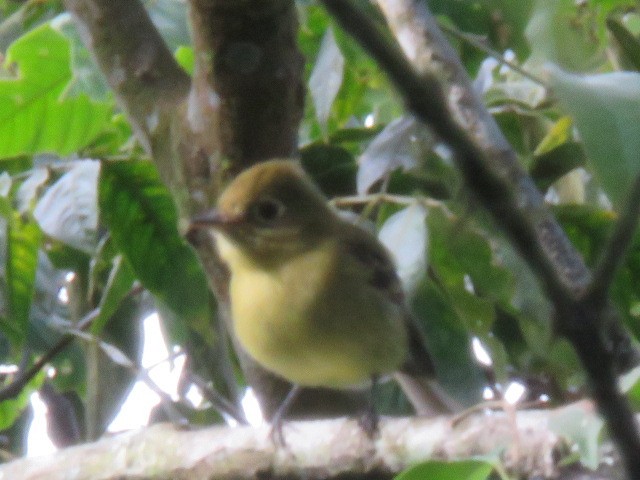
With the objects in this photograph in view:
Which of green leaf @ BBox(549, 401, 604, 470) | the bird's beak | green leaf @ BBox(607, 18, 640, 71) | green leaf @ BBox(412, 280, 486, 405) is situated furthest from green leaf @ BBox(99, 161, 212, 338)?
green leaf @ BBox(549, 401, 604, 470)

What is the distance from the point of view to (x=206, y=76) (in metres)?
2.36

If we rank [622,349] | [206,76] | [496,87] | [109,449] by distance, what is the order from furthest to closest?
[496,87] < [109,449] < [206,76] < [622,349]

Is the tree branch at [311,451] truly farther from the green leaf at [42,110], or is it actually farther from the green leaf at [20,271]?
the green leaf at [42,110]

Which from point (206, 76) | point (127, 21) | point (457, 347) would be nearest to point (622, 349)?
point (457, 347)

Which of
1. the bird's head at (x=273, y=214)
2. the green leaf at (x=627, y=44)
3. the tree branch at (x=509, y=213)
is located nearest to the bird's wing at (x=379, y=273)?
the bird's head at (x=273, y=214)

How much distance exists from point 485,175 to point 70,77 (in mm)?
2490

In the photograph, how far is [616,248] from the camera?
625 mm

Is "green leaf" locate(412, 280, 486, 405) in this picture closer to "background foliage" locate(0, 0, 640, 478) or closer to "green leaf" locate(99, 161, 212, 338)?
"background foliage" locate(0, 0, 640, 478)

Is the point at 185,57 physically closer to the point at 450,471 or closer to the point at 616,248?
the point at 450,471

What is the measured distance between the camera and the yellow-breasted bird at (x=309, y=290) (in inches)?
106

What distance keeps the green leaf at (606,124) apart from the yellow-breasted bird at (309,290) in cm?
182

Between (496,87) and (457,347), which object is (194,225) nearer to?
(457,347)

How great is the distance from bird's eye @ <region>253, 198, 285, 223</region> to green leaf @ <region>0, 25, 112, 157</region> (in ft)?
1.70

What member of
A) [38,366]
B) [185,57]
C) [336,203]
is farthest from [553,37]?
[38,366]
